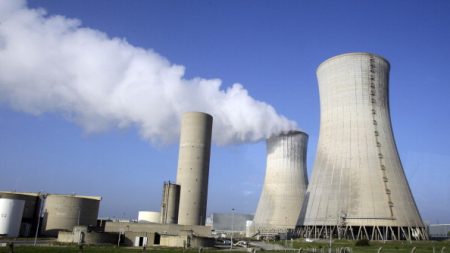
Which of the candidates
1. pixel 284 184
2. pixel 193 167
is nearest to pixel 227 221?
pixel 193 167

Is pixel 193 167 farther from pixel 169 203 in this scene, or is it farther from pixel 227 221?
pixel 227 221

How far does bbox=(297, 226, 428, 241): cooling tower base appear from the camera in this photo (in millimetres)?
33812

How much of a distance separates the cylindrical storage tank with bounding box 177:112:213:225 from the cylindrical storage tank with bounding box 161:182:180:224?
47.2 inches

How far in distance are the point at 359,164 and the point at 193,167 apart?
20.4 metres

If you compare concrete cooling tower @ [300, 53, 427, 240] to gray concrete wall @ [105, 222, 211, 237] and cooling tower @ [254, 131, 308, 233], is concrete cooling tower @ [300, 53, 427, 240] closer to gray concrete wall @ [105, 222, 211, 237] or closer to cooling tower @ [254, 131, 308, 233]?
cooling tower @ [254, 131, 308, 233]

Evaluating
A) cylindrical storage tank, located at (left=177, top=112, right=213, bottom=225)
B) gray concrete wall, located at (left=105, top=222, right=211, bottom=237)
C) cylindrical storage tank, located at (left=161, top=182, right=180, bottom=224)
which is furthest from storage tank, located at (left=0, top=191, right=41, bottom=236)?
cylindrical storage tank, located at (left=177, top=112, right=213, bottom=225)

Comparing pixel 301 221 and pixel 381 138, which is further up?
pixel 381 138

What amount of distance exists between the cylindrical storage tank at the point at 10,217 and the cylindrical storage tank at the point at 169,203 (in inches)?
597

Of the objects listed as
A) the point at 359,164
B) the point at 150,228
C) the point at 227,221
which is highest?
the point at 359,164

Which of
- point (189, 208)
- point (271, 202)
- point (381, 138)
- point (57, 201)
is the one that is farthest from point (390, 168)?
point (57, 201)

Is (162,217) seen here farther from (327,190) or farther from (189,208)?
(327,190)

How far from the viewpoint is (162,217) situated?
46.3 m

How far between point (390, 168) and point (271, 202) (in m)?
17.2

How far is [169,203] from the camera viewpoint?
1828 inches
